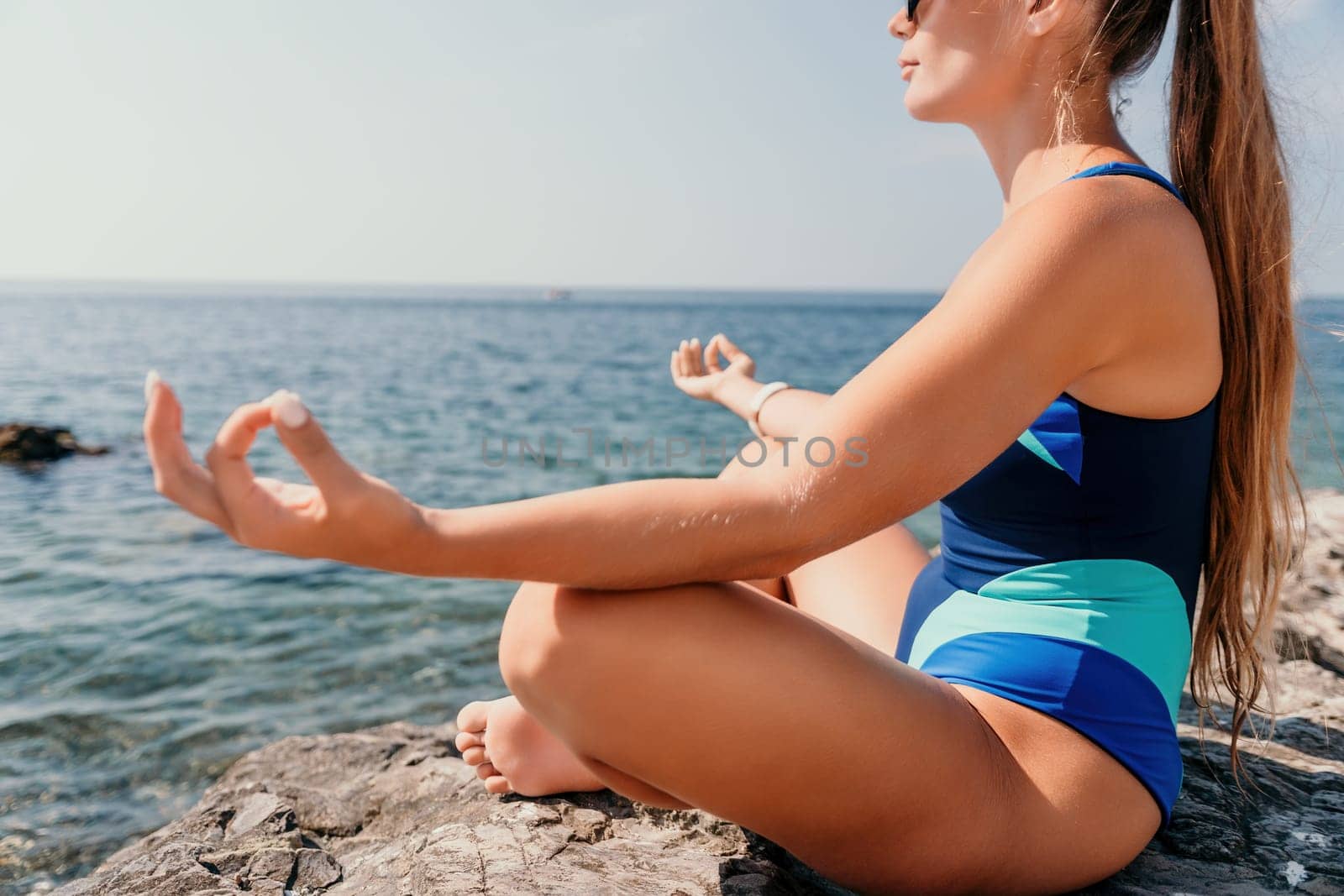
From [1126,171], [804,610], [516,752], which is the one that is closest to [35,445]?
[516,752]

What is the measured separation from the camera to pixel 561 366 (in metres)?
23.9

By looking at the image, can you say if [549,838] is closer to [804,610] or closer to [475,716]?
[475,716]

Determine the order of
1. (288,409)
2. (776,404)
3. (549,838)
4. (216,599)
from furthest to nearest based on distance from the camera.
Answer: (216,599)
(776,404)
(549,838)
(288,409)

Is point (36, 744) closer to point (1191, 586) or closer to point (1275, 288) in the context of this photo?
point (1191, 586)

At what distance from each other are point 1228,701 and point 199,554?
20.2 feet

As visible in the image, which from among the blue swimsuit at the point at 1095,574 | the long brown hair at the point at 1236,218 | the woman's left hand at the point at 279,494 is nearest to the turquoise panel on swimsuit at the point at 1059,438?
the blue swimsuit at the point at 1095,574

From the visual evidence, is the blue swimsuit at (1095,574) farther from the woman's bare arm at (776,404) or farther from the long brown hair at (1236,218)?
the woman's bare arm at (776,404)

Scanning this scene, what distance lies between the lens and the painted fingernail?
1.07m

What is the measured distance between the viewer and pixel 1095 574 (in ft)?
5.55

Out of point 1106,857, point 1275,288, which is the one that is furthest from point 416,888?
point 1275,288

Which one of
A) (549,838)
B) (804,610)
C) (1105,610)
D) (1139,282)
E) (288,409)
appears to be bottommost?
(549,838)

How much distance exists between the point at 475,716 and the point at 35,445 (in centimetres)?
1067

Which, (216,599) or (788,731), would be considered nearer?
(788,731)

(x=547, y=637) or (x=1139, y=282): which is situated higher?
(x=1139, y=282)
